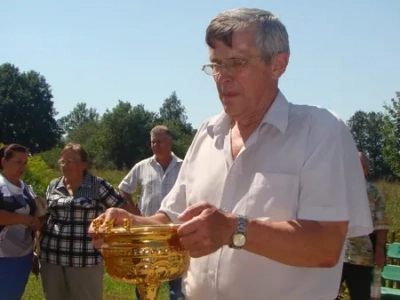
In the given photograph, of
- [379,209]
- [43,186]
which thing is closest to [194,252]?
[379,209]

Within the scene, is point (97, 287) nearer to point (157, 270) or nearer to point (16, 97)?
point (157, 270)

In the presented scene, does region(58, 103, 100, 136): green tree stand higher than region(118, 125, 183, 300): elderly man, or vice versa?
region(58, 103, 100, 136): green tree

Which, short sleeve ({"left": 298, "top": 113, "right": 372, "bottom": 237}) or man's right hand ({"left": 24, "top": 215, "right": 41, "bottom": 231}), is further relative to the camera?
man's right hand ({"left": 24, "top": 215, "right": 41, "bottom": 231})

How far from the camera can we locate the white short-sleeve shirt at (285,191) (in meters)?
2.23

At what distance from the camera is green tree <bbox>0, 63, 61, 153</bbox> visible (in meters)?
66.1

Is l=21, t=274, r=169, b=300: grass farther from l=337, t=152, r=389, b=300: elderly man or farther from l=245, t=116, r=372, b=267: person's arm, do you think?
l=245, t=116, r=372, b=267: person's arm

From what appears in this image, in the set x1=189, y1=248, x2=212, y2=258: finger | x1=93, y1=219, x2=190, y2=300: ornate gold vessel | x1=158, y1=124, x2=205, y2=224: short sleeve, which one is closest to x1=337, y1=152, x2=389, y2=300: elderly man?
x1=158, y1=124, x2=205, y2=224: short sleeve

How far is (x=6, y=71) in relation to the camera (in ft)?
→ 227

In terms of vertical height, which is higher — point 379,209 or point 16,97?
point 16,97

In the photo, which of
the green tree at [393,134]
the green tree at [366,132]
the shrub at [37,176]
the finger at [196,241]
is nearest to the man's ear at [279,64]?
the finger at [196,241]

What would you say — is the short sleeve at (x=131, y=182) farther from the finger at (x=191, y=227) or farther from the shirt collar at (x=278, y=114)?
the finger at (x=191, y=227)

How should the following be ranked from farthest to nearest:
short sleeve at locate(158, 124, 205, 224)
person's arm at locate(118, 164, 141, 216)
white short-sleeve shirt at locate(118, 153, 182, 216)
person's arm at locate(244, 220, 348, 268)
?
person's arm at locate(118, 164, 141, 216)
white short-sleeve shirt at locate(118, 153, 182, 216)
short sleeve at locate(158, 124, 205, 224)
person's arm at locate(244, 220, 348, 268)

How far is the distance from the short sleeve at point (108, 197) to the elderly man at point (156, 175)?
115 centimetres

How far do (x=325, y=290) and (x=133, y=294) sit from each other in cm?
646
